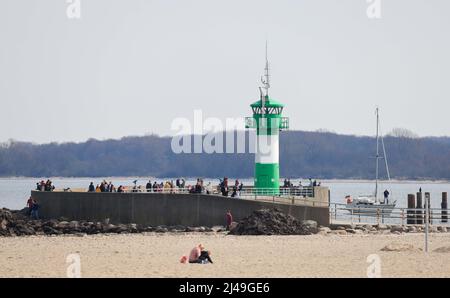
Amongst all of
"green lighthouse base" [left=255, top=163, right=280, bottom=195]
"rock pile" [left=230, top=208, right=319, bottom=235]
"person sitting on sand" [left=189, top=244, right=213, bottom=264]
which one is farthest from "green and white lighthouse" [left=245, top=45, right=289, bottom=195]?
"person sitting on sand" [left=189, top=244, right=213, bottom=264]

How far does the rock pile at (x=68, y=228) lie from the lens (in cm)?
4303

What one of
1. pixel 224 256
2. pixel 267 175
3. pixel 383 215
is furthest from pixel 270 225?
pixel 267 175

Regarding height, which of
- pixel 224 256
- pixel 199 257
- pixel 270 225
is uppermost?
pixel 270 225

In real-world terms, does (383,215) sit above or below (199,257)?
above

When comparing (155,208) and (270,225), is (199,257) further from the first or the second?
(155,208)

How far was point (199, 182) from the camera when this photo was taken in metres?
46.8

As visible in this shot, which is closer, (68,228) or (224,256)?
(224,256)

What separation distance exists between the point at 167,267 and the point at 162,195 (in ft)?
61.4

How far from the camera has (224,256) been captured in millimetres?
29828

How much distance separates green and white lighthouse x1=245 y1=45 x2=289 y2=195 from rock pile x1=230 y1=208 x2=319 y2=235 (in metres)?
8.11

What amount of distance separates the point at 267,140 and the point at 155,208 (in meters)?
6.54

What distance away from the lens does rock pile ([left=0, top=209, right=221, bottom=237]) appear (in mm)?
43031

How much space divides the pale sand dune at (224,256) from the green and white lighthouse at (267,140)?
938 cm

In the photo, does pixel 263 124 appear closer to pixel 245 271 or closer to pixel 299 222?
pixel 299 222
